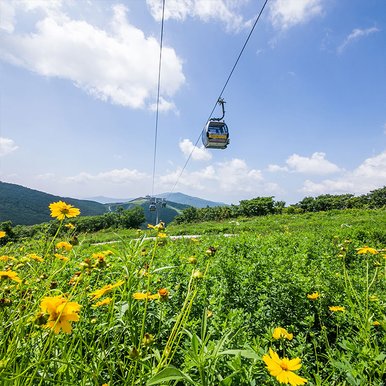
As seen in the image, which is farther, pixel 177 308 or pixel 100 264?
pixel 177 308

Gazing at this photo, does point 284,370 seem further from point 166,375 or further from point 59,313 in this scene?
point 59,313

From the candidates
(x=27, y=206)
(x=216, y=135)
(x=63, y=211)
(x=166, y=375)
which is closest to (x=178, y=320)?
(x=166, y=375)

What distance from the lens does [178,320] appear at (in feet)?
2.80

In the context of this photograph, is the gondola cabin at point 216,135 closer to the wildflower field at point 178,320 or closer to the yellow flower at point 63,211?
the wildflower field at point 178,320

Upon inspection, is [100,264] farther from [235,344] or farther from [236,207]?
[236,207]

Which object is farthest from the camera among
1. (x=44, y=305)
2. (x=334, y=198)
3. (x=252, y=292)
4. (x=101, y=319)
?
(x=334, y=198)

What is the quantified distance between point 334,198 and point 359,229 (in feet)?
115

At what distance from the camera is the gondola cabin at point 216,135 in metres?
12.1

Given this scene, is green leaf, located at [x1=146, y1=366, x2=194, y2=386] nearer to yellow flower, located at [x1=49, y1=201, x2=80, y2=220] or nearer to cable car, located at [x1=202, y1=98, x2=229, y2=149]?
yellow flower, located at [x1=49, y1=201, x2=80, y2=220]

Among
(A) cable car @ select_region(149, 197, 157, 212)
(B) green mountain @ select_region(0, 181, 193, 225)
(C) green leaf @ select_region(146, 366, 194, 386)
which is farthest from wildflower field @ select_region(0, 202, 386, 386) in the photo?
(B) green mountain @ select_region(0, 181, 193, 225)

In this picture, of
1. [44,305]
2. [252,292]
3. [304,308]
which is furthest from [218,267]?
[44,305]

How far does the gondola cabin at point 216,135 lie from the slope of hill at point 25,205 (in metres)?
93.5

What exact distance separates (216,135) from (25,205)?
133 metres

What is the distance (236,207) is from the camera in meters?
27.9
